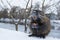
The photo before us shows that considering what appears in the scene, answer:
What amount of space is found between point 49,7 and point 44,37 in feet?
24.2

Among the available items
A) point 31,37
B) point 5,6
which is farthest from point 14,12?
point 31,37

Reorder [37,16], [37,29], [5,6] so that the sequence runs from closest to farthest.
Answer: [37,16] < [37,29] < [5,6]

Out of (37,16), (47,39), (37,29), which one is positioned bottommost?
(47,39)

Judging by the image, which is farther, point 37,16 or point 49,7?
point 49,7

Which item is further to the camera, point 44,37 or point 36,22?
point 44,37

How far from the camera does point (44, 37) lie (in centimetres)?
251

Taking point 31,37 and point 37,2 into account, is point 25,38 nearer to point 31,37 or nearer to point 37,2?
point 31,37

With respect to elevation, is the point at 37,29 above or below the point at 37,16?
below

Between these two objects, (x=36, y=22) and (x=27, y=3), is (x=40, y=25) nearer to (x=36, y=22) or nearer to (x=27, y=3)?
(x=36, y=22)

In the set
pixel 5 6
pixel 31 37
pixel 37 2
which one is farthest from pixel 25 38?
pixel 5 6

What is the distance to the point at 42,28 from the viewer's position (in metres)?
2.35

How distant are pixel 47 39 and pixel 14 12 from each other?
9201 mm

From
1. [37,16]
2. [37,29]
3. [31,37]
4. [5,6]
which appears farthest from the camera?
[5,6]

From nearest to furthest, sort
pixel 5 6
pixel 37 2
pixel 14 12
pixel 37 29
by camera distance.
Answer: pixel 37 29 → pixel 37 2 → pixel 5 6 → pixel 14 12
